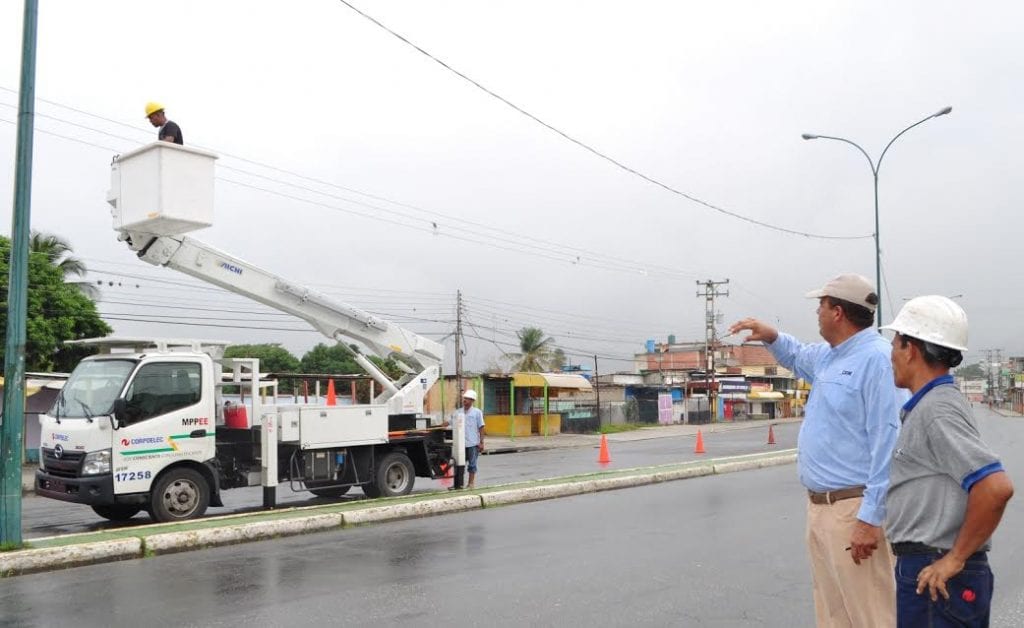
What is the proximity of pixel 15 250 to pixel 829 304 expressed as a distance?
7725 millimetres

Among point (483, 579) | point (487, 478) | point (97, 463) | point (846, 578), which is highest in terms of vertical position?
point (97, 463)

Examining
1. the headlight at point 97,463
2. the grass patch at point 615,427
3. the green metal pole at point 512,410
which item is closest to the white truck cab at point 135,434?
the headlight at point 97,463

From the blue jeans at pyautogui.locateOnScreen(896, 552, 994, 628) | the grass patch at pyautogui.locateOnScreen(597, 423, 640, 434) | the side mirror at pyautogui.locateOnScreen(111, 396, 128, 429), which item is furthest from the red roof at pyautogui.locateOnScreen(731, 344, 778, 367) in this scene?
the blue jeans at pyautogui.locateOnScreen(896, 552, 994, 628)

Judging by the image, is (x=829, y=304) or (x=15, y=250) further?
(x=15, y=250)

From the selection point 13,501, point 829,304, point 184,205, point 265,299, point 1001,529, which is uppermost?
point 184,205

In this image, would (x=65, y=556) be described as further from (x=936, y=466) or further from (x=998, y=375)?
(x=998, y=375)

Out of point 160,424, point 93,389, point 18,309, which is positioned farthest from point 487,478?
point 18,309

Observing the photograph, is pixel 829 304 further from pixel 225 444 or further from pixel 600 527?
pixel 225 444

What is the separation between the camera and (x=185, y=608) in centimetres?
656

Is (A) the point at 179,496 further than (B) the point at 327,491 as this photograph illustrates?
No

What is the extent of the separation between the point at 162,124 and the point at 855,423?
9353 millimetres

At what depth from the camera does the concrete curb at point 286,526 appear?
8.23 m

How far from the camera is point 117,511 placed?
1213cm

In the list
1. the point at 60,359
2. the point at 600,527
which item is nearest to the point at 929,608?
the point at 600,527
